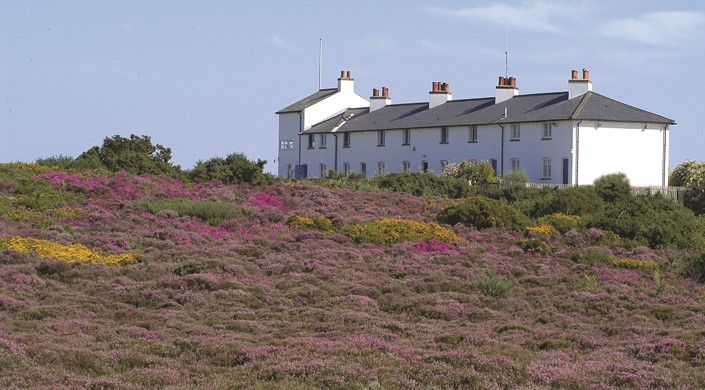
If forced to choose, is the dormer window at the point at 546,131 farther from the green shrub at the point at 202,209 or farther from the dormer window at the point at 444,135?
the green shrub at the point at 202,209

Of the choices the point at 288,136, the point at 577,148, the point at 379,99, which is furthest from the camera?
the point at 288,136

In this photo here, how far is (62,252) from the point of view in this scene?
28609 millimetres

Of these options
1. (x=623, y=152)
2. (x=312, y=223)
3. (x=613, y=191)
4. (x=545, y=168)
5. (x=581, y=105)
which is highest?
(x=581, y=105)

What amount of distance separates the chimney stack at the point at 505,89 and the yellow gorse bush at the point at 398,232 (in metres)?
35.9

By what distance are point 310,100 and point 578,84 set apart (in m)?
27.1

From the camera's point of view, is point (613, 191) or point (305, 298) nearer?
point (305, 298)

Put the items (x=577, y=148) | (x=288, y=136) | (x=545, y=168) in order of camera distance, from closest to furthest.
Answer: (x=577, y=148) → (x=545, y=168) → (x=288, y=136)

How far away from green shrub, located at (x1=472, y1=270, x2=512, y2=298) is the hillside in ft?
0.19

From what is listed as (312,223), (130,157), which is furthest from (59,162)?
(312,223)

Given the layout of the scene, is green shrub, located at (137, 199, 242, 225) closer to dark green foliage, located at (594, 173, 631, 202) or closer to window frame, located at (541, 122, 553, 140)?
dark green foliage, located at (594, 173, 631, 202)

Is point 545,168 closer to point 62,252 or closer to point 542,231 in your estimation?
point 542,231

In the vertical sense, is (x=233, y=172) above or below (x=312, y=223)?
above

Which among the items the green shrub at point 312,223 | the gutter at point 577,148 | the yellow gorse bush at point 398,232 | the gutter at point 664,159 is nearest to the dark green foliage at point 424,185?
the gutter at point 577,148

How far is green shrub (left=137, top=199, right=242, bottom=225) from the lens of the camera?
36.5 m
